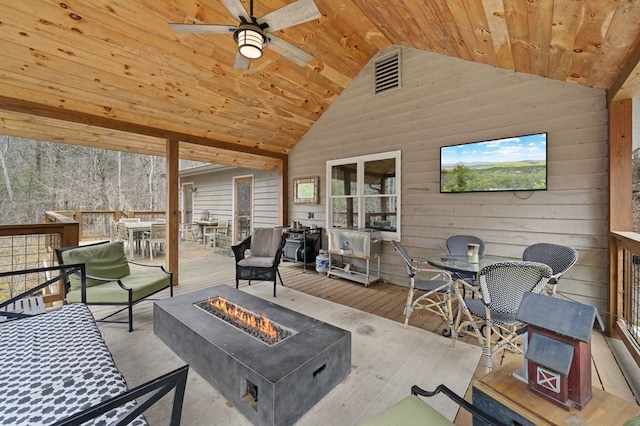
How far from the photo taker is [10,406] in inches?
44.1

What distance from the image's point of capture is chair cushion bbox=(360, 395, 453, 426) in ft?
3.58

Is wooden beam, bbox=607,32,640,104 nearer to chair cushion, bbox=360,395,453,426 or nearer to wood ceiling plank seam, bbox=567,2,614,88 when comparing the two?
wood ceiling plank seam, bbox=567,2,614,88

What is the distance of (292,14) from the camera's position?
2.08m

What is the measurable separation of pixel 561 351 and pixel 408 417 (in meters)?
0.64

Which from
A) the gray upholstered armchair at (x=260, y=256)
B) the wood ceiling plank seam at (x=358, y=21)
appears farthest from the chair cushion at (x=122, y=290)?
the wood ceiling plank seam at (x=358, y=21)

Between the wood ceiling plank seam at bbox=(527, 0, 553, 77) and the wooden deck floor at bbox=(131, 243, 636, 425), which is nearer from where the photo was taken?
the wood ceiling plank seam at bbox=(527, 0, 553, 77)

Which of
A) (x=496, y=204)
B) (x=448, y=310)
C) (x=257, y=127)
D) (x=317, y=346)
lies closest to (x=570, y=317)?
(x=317, y=346)

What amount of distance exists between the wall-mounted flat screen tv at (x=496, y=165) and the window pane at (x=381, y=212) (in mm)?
926

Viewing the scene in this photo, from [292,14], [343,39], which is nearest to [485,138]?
[343,39]

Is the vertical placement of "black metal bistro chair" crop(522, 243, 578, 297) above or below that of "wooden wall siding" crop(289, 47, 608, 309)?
below

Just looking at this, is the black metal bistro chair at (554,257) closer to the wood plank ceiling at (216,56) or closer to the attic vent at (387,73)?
the wood plank ceiling at (216,56)

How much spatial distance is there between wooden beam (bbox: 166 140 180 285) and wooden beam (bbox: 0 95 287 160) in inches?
8.4

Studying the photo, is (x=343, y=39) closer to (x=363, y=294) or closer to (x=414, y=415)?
(x=363, y=294)

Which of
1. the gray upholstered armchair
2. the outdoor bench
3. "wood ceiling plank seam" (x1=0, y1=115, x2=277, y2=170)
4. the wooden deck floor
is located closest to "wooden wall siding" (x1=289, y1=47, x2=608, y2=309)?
the wooden deck floor
